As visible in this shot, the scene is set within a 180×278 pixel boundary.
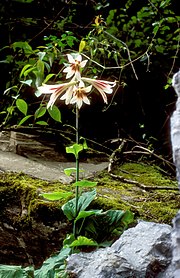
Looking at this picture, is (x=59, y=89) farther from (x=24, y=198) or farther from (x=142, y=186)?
(x=142, y=186)

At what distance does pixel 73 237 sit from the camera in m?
1.03

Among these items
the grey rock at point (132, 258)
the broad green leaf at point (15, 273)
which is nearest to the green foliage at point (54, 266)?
the broad green leaf at point (15, 273)

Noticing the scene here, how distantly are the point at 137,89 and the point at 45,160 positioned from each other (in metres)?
0.86

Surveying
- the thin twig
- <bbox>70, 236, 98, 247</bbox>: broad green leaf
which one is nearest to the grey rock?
<bbox>70, 236, 98, 247</bbox>: broad green leaf

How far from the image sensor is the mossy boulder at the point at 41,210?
1197 millimetres

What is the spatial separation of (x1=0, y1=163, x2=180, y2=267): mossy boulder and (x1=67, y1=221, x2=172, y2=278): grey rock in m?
0.32

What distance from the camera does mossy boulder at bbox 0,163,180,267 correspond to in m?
1.20

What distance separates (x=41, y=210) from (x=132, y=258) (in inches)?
17.1

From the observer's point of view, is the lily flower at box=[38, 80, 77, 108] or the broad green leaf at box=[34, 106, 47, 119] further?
the broad green leaf at box=[34, 106, 47, 119]

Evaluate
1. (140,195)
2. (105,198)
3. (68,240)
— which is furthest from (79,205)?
(140,195)

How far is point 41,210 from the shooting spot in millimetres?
1204

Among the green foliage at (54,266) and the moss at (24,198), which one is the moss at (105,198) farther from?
the green foliage at (54,266)

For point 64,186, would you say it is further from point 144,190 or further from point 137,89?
point 137,89

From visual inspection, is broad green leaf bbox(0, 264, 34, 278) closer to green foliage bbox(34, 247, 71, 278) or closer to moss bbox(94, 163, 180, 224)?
green foliage bbox(34, 247, 71, 278)
